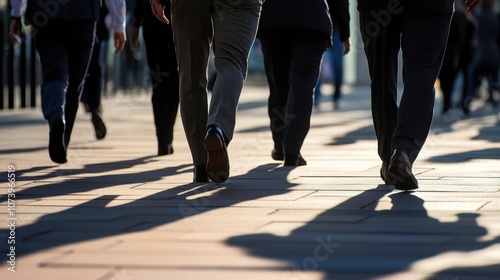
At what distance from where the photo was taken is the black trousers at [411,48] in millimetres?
6363

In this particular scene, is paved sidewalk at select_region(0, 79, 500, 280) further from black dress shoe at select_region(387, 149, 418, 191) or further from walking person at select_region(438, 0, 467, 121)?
walking person at select_region(438, 0, 467, 121)

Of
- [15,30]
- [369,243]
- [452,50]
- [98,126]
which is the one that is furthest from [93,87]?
[369,243]

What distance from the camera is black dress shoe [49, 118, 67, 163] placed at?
7.86m

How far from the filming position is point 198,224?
16.7ft

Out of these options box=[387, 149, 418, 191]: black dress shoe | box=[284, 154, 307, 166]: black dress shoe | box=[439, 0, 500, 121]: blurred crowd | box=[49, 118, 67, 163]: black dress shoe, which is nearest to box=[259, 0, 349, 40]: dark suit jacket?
box=[284, 154, 307, 166]: black dress shoe

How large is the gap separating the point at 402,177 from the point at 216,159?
921mm

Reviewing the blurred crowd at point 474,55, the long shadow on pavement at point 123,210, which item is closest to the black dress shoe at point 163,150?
the long shadow on pavement at point 123,210

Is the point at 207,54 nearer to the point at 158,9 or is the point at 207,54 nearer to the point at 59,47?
the point at 158,9

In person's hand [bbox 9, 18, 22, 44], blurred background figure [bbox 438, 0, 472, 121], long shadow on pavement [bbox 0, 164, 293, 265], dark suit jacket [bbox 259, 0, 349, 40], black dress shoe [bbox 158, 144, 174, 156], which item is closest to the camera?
long shadow on pavement [bbox 0, 164, 293, 265]

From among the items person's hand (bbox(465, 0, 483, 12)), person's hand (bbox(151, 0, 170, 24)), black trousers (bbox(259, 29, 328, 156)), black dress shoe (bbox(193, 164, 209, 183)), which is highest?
person's hand (bbox(465, 0, 483, 12))

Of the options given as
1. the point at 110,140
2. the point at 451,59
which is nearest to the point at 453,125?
the point at 451,59

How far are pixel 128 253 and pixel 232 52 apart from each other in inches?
93.3

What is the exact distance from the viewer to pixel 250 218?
5.29 meters

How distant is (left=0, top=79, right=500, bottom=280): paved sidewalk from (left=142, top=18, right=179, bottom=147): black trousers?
29 centimetres
